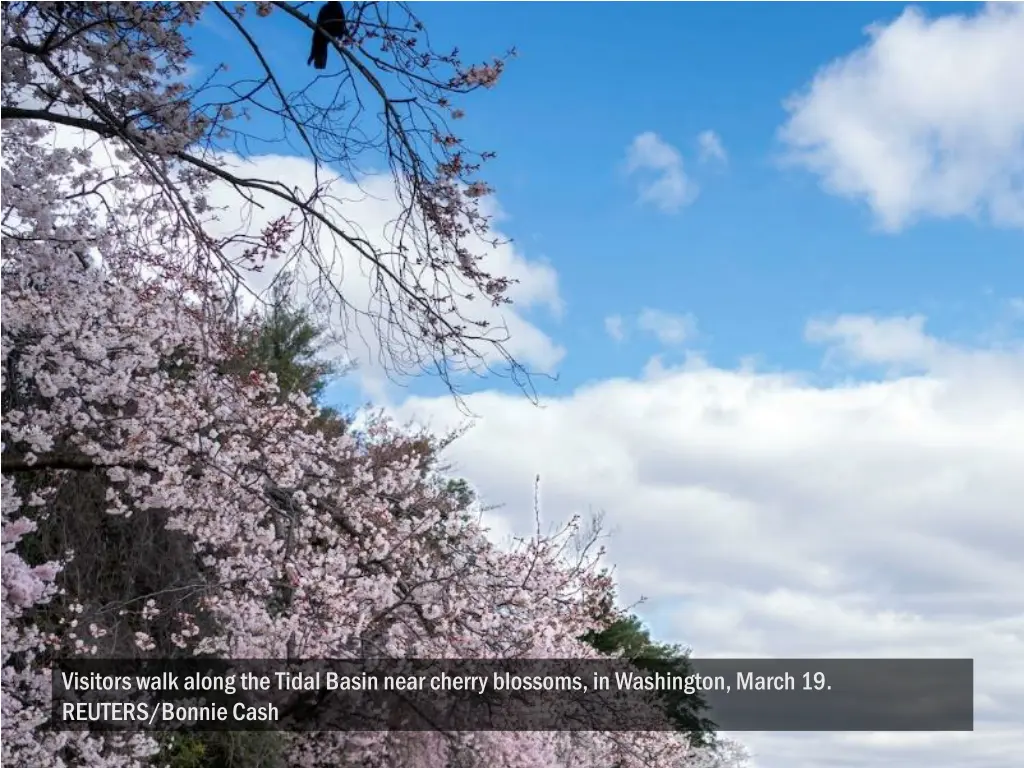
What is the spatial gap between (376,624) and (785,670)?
3.27 metres

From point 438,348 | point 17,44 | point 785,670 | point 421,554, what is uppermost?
point 17,44

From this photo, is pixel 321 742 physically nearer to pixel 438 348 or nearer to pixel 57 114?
pixel 438 348

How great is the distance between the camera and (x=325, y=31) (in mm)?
6570

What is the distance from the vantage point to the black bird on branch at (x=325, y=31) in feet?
21.5

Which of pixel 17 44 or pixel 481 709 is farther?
pixel 481 709

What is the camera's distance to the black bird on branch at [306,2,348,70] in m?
6.56

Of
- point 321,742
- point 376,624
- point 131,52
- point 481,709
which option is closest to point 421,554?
point 376,624

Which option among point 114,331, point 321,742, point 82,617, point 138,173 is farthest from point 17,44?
point 321,742

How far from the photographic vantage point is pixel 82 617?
9.67 meters

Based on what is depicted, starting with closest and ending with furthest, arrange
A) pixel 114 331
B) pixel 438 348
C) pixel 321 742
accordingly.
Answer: pixel 438 348 < pixel 114 331 < pixel 321 742

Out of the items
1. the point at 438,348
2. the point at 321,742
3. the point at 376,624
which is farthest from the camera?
the point at 321,742

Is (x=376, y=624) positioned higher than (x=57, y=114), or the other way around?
(x=57, y=114)

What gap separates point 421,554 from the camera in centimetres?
976

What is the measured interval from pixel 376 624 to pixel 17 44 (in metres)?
4.97
